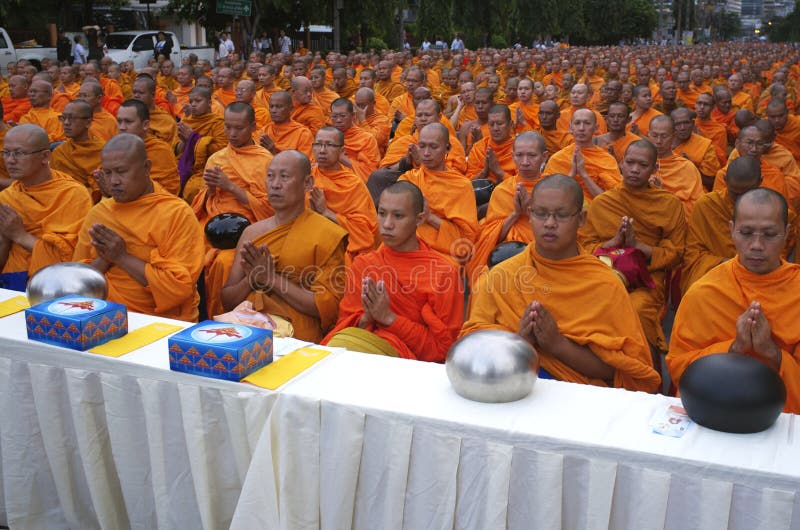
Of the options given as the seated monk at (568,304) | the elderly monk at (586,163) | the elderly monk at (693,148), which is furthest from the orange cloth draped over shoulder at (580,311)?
the elderly monk at (693,148)

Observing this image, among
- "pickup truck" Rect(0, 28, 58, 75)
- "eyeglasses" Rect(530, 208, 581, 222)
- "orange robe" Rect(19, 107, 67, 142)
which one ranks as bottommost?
"orange robe" Rect(19, 107, 67, 142)

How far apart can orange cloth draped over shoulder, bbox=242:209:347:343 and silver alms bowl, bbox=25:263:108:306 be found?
3.92ft

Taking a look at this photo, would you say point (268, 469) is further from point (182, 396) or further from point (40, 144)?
point (40, 144)

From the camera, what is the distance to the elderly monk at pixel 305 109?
32.5 ft

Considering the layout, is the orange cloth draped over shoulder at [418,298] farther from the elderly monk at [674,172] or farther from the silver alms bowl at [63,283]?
the elderly monk at [674,172]

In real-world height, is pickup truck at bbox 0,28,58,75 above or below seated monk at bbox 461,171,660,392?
above

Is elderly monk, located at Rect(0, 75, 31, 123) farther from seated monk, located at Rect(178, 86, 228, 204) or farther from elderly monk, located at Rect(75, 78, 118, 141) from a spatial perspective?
seated monk, located at Rect(178, 86, 228, 204)

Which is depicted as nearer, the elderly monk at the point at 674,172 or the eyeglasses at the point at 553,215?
the eyeglasses at the point at 553,215

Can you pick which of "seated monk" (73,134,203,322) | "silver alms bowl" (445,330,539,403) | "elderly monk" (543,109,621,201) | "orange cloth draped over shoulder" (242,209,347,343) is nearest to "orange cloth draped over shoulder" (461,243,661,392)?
"silver alms bowl" (445,330,539,403)

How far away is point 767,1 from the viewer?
148000 mm

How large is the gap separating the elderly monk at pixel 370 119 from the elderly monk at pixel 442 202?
403cm

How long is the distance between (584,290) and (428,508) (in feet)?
4.64

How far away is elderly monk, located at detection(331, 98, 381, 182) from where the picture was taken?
796 centimetres

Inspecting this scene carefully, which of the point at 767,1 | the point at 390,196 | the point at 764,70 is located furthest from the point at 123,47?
the point at 767,1
